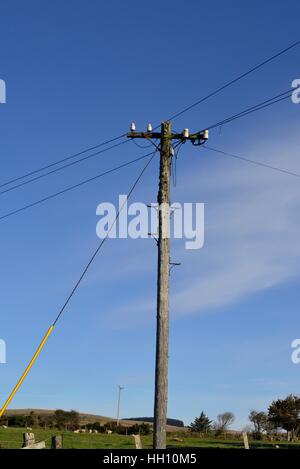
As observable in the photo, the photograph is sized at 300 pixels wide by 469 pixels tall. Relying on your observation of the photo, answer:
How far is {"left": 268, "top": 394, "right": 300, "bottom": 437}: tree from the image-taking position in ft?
299

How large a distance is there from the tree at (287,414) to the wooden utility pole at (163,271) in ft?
260

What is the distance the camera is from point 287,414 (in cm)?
9150

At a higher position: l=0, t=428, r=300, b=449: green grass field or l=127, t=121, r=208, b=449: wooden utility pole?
l=127, t=121, r=208, b=449: wooden utility pole

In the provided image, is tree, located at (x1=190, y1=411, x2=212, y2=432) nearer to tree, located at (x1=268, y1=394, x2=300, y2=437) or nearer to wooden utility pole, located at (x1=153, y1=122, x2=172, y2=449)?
tree, located at (x1=268, y1=394, x2=300, y2=437)

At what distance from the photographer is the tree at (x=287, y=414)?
91125mm

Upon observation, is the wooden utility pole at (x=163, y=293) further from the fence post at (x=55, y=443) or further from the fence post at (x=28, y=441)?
the fence post at (x=28, y=441)

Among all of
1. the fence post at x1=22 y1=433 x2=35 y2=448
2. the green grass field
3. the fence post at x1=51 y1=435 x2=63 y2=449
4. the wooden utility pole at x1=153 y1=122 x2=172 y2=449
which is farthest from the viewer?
the green grass field

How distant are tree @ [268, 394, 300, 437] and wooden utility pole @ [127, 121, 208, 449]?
79286 mm

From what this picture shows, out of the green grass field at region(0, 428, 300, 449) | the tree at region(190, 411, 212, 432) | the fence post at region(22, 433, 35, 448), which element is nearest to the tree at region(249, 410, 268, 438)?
the tree at region(190, 411, 212, 432)

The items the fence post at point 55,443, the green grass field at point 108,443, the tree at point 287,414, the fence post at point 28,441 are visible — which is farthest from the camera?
the tree at point 287,414

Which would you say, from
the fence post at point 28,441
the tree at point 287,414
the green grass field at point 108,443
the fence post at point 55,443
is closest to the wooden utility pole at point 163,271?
the fence post at point 55,443
